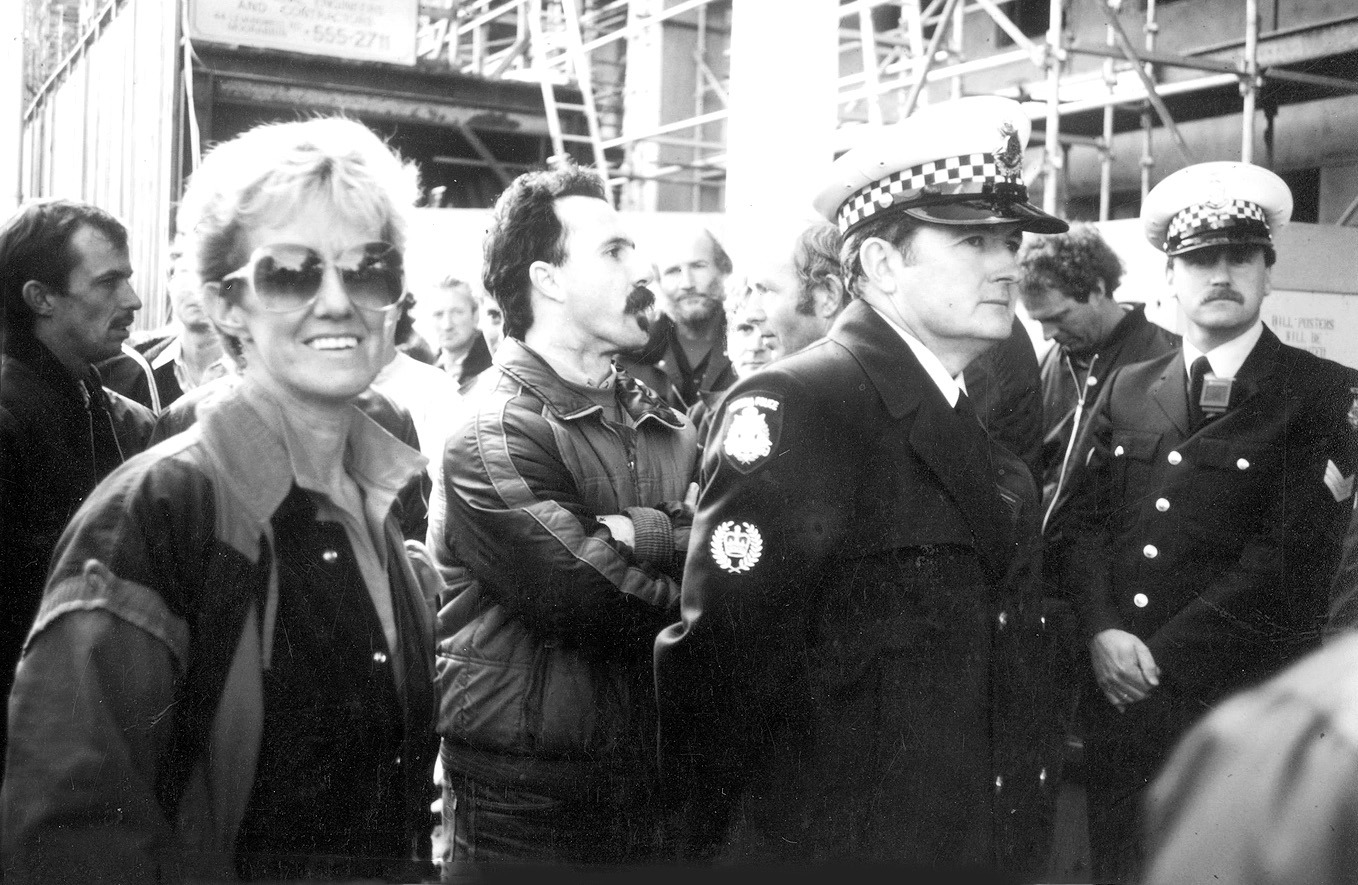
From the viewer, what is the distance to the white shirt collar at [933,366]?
7.13 ft

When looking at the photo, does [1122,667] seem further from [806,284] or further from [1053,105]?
[1053,105]

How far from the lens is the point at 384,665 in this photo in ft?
5.83

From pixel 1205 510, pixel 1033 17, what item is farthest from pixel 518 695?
pixel 1033 17

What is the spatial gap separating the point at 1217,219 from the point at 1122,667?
949mm

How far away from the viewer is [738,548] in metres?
2.06

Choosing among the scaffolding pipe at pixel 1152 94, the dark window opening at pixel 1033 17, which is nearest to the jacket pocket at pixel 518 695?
the scaffolding pipe at pixel 1152 94

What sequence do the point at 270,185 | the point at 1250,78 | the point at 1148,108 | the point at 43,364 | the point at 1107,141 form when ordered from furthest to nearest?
the point at 1107,141, the point at 1148,108, the point at 1250,78, the point at 43,364, the point at 270,185

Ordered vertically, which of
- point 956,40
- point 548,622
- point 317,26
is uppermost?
point 956,40

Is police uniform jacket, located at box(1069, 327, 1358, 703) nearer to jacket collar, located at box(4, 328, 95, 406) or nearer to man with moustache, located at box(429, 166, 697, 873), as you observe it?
man with moustache, located at box(429, 166, 697, 873)

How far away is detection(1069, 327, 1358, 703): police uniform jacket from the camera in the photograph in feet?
7.90

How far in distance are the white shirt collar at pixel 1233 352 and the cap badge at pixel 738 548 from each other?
117cm

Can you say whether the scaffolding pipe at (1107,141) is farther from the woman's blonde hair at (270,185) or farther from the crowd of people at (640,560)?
the woman's blonde hair at (270,185)

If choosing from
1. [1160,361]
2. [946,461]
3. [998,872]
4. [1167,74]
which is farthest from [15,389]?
[1167,74]

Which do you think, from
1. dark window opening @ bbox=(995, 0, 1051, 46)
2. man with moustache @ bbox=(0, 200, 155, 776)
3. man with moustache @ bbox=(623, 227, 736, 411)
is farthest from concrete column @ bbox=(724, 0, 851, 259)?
dark window opening @ bbox=(995, 0, 1051, 46)
